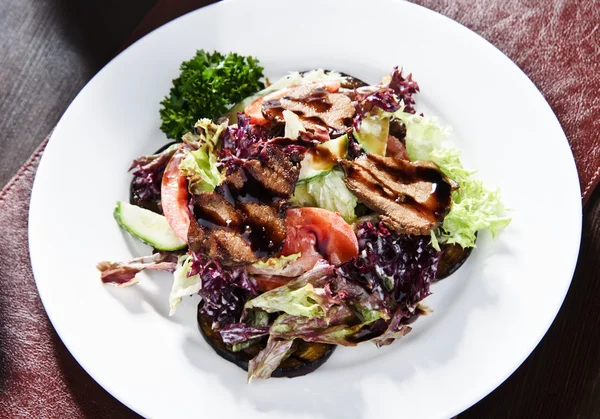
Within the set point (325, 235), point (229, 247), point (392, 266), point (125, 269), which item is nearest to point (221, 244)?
point (229, 247)

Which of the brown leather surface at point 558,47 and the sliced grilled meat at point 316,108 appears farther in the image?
the brown leather surface at point 558,47

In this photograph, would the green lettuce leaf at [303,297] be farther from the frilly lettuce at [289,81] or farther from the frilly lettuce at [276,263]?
the frilly lettuce at [289,81]

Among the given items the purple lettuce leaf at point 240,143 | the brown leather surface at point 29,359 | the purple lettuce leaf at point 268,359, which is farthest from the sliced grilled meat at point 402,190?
the brown leather surface at point 29,359

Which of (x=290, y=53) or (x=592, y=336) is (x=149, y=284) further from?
(x=592, y=336)

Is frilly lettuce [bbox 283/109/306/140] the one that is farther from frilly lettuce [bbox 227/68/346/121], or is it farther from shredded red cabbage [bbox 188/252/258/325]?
shredded red cabbage [bbox 188/252/258/325]

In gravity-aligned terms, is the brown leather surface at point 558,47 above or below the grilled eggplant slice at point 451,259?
above

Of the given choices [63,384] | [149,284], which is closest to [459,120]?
[149,284]
